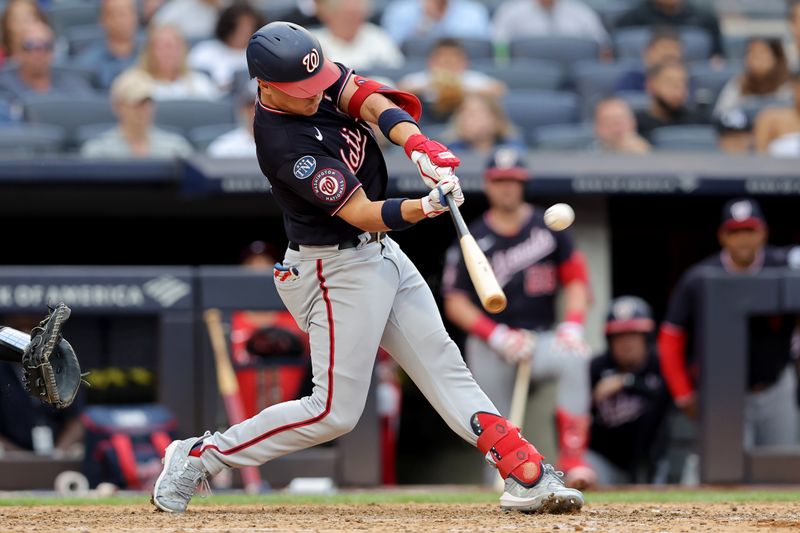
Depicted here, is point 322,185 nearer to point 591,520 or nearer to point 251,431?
point 251,431

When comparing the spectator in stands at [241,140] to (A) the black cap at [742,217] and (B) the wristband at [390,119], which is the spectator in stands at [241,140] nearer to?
(A) the black cap at [742,217]

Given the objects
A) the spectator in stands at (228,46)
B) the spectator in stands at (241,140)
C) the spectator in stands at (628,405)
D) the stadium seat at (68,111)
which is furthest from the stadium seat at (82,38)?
the spectator in stands at (628,405)

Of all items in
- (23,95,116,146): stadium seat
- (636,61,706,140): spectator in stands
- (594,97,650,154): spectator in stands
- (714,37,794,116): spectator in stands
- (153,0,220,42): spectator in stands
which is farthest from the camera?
(153,0,220,42): spectator in stands

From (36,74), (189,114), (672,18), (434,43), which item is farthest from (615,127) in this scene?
(36,74)

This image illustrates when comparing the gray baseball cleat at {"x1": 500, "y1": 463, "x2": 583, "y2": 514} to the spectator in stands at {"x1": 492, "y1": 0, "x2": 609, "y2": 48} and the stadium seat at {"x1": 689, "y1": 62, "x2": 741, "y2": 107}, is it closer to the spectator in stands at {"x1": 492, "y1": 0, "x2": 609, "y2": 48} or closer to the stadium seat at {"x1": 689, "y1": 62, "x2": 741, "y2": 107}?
the stadium seat at {"x1": 689, "y1": 62, "x2": 741, "y2": 107}

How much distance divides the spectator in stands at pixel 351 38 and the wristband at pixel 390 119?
4288 mm

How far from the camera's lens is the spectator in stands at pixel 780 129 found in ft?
25.2

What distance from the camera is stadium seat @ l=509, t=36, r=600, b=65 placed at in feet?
30.3

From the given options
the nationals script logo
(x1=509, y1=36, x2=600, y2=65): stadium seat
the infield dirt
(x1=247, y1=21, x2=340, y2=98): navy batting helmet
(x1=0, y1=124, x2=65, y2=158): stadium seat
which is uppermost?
(x1=509, y1=36, x2=600, y2=65): stadium seat

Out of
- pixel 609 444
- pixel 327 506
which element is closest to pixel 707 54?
pixel 609 444

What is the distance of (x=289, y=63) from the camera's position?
3.82 meters

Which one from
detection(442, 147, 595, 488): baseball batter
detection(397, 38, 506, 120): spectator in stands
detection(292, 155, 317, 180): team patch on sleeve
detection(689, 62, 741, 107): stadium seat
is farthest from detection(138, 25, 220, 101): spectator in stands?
detection(292, 155, 317, 180): team patch on sleeve

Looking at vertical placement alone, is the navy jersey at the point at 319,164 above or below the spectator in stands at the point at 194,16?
below

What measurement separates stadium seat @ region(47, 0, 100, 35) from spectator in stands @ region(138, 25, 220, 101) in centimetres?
143
